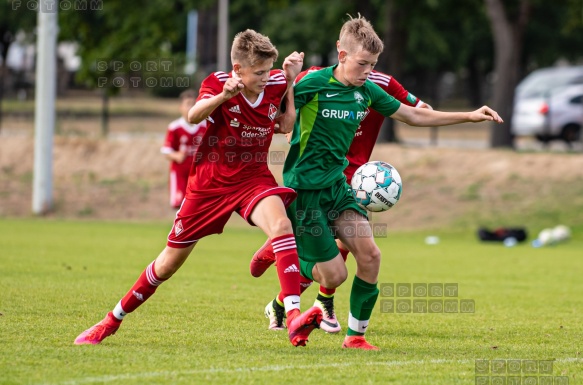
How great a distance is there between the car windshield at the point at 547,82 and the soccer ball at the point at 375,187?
885 inches

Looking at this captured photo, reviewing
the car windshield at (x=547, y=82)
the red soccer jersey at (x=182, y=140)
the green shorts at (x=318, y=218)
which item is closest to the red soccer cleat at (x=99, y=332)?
the green shorts at (x=318, y=218)

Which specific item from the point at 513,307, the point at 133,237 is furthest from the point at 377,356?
the point at 133,237

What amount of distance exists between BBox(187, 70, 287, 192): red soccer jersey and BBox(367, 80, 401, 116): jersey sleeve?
774 mm

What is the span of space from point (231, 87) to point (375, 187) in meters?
1.50

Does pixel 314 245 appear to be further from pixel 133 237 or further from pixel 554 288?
pixel 133 237

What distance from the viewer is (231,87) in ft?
20.4

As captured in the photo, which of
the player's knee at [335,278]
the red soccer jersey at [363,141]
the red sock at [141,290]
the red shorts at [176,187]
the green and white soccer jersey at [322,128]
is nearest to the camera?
the red sock at [141,290]

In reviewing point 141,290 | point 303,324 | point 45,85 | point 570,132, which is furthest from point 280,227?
point 570,132

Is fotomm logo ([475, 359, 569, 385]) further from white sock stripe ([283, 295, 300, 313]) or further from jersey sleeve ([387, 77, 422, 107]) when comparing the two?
jersey sleeve ([387, 77, 422, 107])

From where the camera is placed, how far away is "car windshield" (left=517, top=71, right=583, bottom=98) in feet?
96.3

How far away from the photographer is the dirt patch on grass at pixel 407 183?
66.6ft

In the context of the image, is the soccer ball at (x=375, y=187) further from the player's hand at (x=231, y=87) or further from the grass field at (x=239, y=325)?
the player's hand at (x=231, y=87)

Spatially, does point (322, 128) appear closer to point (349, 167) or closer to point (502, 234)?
point (349, 167)

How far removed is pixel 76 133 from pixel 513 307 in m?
18.9
